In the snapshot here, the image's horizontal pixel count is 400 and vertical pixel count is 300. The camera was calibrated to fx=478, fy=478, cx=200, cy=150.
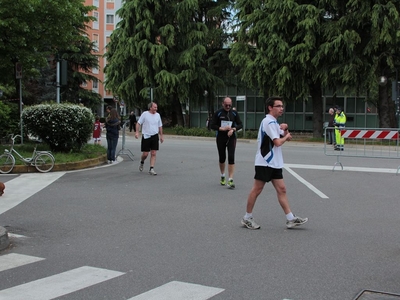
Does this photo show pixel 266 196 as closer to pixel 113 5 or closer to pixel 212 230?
pixel 212 230

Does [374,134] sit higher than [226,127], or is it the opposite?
[226,127]

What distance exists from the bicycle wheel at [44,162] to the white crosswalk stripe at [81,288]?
726 centimetres

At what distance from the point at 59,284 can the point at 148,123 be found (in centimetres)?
771

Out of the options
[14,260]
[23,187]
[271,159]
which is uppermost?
[271,159]

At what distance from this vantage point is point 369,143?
1482cm

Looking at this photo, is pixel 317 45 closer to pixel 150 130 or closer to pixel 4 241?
pixel 150 130

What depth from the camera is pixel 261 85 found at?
27844 mm

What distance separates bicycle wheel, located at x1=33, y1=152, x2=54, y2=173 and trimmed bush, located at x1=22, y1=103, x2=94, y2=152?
4.98ft

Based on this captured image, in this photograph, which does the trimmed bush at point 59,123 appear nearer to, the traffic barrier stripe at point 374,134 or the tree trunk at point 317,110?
the traffic barrier stripe at point 374,134

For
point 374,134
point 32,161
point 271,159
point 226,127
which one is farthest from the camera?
point 374,134

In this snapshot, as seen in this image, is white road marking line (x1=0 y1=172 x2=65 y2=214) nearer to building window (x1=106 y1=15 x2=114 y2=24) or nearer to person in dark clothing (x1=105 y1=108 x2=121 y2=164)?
person in dark clothing (x1=105 y1=108 x2=121 y2=164)

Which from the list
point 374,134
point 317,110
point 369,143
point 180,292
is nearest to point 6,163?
point 180,292

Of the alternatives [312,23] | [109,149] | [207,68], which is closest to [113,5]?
[207,68]

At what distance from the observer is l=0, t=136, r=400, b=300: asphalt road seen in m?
4.46
